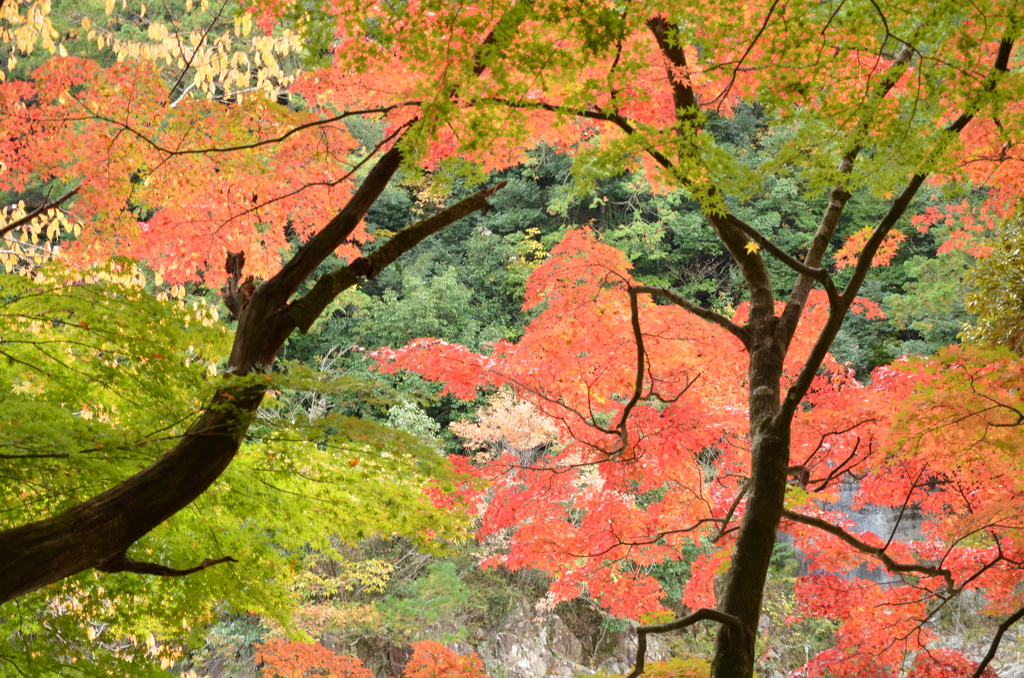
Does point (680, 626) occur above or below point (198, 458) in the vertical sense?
above

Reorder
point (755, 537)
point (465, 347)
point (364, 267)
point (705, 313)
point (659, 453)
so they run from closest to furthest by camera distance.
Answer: point (364, 267)
point (755, 537)
point (705, 313)
point (659, 453)
point (465, 347)

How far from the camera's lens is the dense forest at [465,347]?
2.69 m

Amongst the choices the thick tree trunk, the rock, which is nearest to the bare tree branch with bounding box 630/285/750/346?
the thick tree trunk

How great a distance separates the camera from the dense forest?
8.83ft

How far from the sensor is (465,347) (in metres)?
5.69

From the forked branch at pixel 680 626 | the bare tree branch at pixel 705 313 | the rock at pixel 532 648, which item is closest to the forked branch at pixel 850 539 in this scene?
the forked branch at pixel 680 626

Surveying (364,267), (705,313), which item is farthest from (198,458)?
(705,313)

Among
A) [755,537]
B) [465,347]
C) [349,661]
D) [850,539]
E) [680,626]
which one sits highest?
[465,347]

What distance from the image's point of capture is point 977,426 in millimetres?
3830

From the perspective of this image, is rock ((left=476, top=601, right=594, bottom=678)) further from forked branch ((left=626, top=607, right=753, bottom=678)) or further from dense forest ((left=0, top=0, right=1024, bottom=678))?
forked branch ((left=626, top=607, right=753, bottom=678))

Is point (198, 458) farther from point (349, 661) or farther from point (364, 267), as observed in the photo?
point (349, 661)

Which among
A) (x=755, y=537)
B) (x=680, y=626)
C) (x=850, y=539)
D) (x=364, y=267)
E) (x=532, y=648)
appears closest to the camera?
(x=680, y=626)

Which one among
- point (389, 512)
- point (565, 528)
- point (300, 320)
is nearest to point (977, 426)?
point (565, 528)

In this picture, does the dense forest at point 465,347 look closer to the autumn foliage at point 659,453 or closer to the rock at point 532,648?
the autumn foliage at point 659,453
